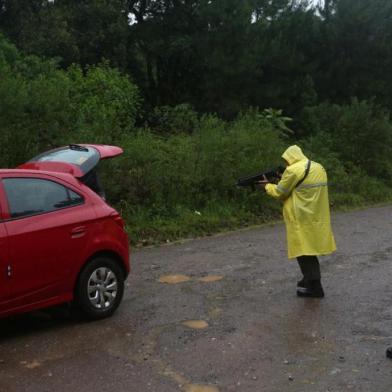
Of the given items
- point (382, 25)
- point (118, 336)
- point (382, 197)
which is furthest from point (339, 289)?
point (382, 25)

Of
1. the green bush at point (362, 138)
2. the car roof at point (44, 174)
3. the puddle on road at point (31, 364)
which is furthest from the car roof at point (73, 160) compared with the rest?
the green bush at point (362, 138)

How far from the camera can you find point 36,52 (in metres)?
23.4

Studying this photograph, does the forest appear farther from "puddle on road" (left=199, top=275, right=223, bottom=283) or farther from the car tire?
the car tire

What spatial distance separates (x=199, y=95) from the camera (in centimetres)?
2775

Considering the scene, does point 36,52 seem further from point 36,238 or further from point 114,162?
point 36,238

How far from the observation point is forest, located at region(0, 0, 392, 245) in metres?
12.0

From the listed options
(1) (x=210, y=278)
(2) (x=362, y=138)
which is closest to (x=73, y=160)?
(1) (x=210, y=278)

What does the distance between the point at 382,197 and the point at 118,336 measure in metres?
14.0

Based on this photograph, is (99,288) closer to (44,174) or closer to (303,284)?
(44,174)

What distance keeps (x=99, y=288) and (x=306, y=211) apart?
7.99 feet

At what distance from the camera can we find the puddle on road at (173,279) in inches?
327

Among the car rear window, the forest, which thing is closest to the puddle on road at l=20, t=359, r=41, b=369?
the car rear window

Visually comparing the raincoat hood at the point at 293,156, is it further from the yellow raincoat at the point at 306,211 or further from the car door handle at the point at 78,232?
the car door handle at the point at 78,232

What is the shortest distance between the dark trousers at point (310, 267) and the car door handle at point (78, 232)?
8.37 feet
